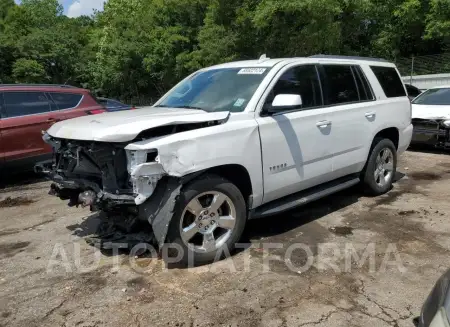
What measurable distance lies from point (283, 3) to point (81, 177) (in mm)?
18279

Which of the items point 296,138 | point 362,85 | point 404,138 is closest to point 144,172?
point 296,138

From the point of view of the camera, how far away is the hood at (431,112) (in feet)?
29.7

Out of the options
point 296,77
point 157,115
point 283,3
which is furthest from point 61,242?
point 283,3

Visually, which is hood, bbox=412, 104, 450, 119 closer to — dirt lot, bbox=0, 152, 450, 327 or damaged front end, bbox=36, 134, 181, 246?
dirt lot, bbox=0, 152, 450, 327

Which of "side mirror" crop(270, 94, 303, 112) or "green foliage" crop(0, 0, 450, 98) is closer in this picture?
"side mirror" crop(270, 94, 303, 112)

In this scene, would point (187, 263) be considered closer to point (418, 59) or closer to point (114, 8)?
point (418, 59)

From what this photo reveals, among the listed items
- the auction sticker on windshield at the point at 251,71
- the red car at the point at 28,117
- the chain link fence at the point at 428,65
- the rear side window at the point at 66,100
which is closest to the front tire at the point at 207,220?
the auction sticker on windshield at the point at 251,71

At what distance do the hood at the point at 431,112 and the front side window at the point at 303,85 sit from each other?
17.1 ft

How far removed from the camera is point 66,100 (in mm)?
8023

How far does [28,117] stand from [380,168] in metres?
5.75

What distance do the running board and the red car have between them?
15.2ft

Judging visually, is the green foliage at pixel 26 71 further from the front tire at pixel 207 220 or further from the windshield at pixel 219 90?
the front tire at pixel 207 220

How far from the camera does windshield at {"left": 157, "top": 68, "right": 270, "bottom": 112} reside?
14.7 ft

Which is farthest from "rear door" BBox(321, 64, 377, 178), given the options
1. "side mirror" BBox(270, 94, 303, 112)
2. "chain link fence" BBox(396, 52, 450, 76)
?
"chain link fence" BBox(396, 52, 450, 76)
